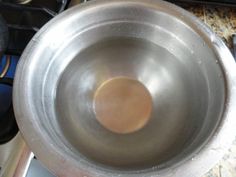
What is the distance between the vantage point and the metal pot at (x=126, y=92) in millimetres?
456

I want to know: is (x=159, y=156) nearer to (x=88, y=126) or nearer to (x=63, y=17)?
(x=88, y=126)

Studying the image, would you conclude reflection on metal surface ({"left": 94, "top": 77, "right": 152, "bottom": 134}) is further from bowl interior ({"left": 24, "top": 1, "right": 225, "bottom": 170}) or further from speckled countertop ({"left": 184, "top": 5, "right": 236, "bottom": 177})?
speckled countertop ({"left": 184, "top": 5, "right": 236, "bottom": 177})

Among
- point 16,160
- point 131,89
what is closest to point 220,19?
point 131,89

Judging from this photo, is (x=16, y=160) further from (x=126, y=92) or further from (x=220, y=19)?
(x=220, y=19)

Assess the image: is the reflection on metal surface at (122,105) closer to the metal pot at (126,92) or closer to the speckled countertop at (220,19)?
the metal pot at (126,92)

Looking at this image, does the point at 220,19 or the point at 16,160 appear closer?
the point at 16,160

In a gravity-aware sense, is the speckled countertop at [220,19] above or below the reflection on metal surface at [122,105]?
above

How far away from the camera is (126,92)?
60 cm

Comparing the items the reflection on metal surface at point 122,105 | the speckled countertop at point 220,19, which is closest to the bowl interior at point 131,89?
the reflection on metal surface at point 122,105

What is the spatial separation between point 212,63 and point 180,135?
0.43ft

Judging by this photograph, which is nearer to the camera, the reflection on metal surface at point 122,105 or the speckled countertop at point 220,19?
the reflection on metal surface at point 122,105

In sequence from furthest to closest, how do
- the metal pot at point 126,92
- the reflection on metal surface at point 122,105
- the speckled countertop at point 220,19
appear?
the speckled countertop at point 220,19
the reflection on metal surface at point 122,105
the metal pot at point 126,92

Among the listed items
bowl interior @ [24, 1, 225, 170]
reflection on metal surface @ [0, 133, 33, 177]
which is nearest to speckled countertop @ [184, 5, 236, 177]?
bowl interior @ [24, 1, 225, 170]

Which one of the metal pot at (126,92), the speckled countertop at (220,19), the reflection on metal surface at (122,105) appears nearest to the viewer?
the metal pot at (126,92)
